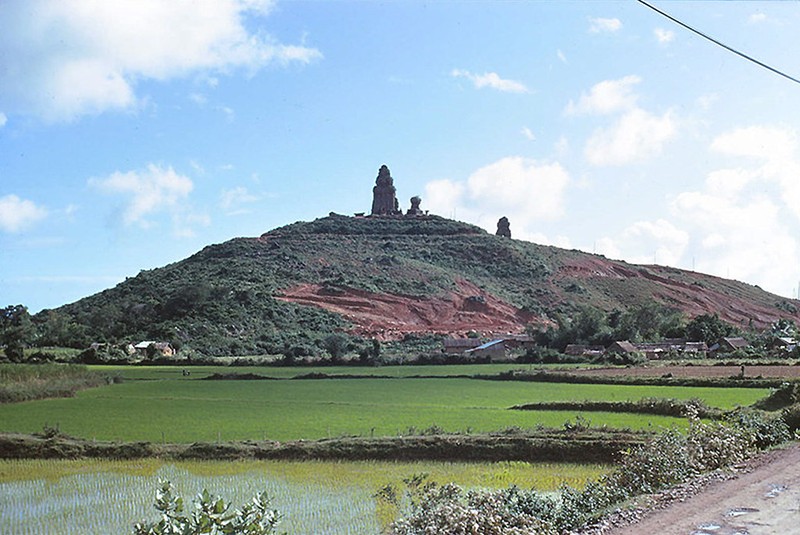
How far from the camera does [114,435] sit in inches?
883

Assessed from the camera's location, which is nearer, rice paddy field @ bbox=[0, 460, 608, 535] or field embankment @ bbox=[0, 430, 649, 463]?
rice paddy field @ bbox=[0, 460, 608, 535]

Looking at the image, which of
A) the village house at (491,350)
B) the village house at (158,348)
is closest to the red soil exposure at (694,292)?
the village house at (491,350)

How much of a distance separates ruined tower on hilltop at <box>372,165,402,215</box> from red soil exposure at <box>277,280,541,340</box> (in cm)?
3687

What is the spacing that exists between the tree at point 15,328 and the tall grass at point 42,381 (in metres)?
12.2

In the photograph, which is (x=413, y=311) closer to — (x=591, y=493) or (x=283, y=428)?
(x=283, y=428)

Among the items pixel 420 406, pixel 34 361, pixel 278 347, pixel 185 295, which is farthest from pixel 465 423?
pixel 185 295

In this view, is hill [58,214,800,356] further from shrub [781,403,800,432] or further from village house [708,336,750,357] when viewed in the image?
shrub [781,403,800,432]

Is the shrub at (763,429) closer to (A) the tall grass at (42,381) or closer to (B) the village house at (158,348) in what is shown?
(A) the tall grass at (42,381)

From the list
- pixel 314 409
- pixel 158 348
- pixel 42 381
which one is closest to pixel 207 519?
pixel 314 409

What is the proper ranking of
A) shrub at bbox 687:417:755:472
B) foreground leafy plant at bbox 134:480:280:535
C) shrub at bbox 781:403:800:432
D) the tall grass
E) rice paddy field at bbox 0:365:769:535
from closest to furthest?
foreground leafy plant at bbox 134:480:280:535, shrub at bbox 687:417:755:472, rice paddy field at bbox 0:365:769:535, shrub at bbox 781:403:800:432, the tall grass

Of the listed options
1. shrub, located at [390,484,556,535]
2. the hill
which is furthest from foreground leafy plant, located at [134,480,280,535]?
the hill

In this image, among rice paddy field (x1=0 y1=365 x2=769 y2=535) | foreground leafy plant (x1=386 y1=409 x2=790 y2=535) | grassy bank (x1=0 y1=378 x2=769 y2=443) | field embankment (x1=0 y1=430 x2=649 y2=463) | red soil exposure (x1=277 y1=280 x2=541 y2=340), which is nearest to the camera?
foreground leafy plant (x1=386 y1=409 x2=790 y2=535)

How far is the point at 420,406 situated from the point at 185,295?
41.9m

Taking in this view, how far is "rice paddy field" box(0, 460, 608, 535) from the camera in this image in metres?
13.1
